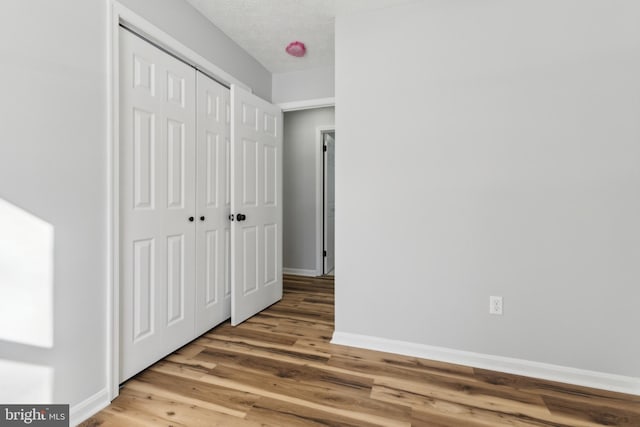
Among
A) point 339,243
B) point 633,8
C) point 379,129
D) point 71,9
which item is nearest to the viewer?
point 71,9

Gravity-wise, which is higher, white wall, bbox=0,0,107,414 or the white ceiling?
the white ceiling

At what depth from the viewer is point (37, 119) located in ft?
4.19

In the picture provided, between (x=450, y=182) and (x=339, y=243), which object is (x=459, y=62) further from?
(x=339, y=243)

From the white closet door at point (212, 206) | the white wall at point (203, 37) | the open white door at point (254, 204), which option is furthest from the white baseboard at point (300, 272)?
the white wall at point (203, 37)

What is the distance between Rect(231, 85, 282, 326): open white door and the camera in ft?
8.26

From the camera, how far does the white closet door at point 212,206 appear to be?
229 cm

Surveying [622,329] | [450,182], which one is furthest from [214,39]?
[622,329]

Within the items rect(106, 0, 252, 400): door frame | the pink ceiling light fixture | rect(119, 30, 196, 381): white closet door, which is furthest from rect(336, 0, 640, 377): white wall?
rect(106, 0, 252, 400): door frame

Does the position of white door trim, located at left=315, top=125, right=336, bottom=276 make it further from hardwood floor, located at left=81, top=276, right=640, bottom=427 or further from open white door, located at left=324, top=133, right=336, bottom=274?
hardwood floor, located at left=81, top=276, right=640, bottom=427

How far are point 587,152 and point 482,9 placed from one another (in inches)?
43.1

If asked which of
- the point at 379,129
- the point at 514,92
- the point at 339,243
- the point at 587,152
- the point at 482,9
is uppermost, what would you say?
the point at 482,9

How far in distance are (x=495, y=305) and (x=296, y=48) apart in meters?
2.52

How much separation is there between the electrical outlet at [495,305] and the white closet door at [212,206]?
2.03m

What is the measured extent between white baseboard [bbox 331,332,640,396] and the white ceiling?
7.82 ft
